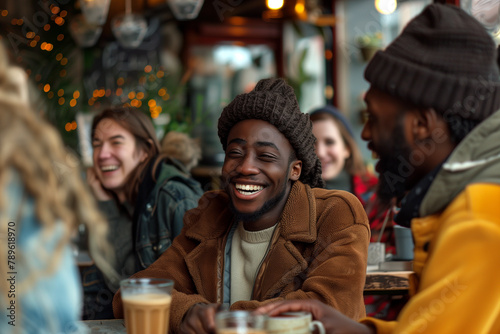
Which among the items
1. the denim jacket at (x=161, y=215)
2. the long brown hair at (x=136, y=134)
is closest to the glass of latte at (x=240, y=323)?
the denim jacket at (x=161, y=215)

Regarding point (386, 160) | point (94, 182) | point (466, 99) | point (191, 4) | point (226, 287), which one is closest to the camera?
point (466, 99)

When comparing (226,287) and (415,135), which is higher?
(415,135)

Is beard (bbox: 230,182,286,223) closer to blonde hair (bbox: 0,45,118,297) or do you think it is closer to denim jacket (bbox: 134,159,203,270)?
blonde hair (bbox: 0,45,118,297)

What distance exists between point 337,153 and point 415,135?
2.85m

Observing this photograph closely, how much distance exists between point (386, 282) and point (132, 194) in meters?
1.48

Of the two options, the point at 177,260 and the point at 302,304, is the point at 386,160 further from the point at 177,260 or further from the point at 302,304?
the point at 177,260

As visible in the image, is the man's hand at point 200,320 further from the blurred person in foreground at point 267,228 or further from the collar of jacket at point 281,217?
the collar of jacket at point 281,217

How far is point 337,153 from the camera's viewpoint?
13.7ft

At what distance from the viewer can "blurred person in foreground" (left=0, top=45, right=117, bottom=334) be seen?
1002 mm

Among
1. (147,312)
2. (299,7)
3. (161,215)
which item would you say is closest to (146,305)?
(147,312)

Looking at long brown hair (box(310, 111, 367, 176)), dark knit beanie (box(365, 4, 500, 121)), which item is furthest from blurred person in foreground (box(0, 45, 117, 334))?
long brown hair (box(310, 111, 367, 176))

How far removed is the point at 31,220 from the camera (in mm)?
1019

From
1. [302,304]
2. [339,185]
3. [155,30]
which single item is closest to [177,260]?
[302,304]

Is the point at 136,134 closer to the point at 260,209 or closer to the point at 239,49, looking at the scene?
the point at 260,209
